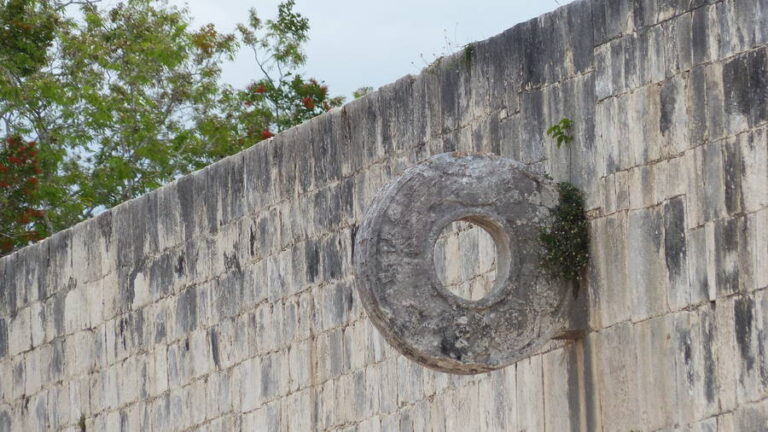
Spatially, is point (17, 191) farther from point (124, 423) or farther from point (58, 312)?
point (124, 423)

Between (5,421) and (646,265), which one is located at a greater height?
(5,421)

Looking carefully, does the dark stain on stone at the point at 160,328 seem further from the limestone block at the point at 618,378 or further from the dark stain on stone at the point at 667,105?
the dark stain on stone at the point at 667,105

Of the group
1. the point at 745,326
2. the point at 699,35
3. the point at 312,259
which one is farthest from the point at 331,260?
the point at 745,326

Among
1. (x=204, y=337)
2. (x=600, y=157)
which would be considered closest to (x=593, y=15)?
(x=600, y=157)

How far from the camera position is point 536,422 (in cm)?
913

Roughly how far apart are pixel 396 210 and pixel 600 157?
96cm

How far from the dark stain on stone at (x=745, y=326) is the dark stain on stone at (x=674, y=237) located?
40cm

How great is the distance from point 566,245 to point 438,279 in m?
0.61

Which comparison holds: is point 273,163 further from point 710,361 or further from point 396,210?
point 710,361

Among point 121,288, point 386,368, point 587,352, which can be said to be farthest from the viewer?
point 121,288

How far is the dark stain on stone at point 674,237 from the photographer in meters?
8.20

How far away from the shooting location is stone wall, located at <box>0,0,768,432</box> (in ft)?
26.3

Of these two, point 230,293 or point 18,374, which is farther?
point 18,374

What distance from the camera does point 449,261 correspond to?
32.8 ft
